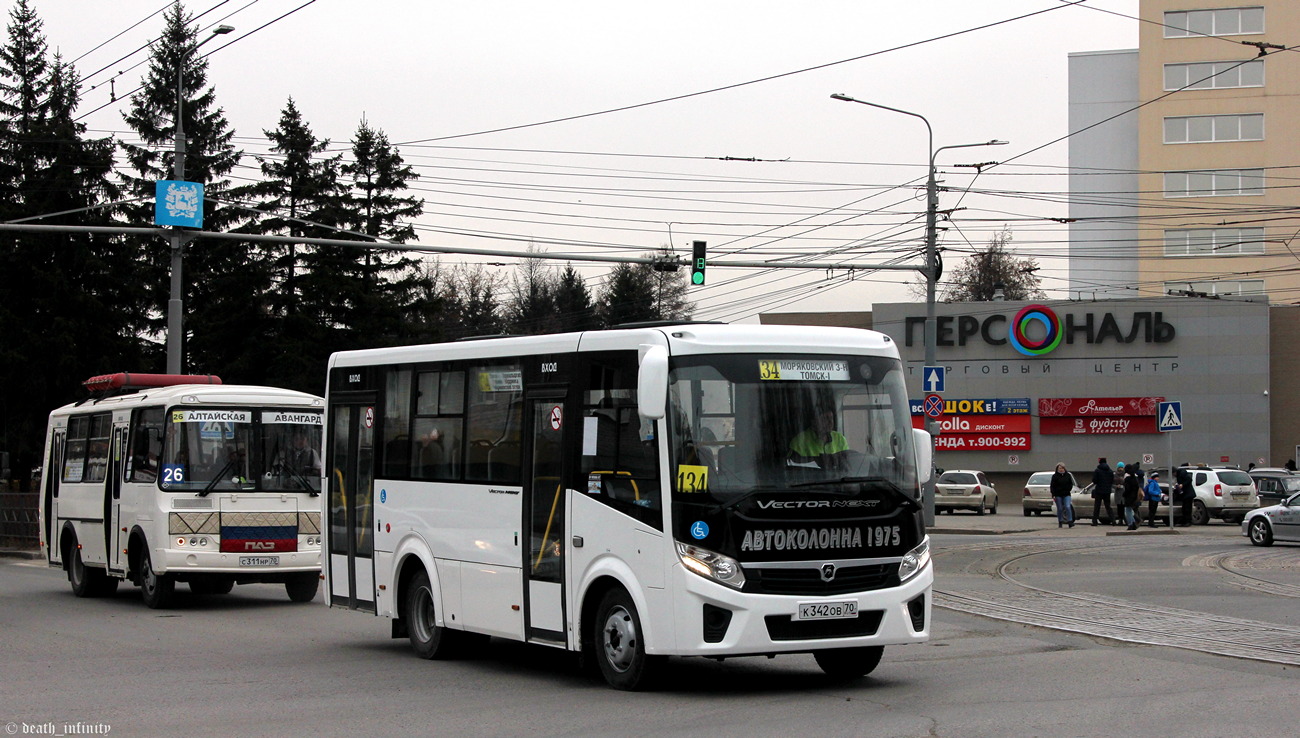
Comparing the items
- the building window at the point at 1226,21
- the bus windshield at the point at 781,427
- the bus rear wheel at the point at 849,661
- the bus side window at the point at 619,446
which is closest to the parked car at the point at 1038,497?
the building window at the point at 1226,21

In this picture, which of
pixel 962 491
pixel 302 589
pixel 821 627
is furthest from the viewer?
pixel 962 491

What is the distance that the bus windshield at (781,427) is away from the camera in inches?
411

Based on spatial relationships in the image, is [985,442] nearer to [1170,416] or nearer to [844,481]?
[1170,416]

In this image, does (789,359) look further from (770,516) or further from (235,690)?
(235,690)

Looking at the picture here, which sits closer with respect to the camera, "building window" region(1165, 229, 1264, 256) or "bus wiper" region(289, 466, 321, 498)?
"bus wiper" region(289, 466, 321, 498)

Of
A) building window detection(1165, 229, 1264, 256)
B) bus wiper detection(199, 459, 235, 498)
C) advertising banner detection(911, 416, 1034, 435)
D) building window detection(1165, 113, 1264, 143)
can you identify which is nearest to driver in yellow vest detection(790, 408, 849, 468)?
bus wiper detection(199, 459, 235, 498)

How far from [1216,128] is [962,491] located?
35.0 m

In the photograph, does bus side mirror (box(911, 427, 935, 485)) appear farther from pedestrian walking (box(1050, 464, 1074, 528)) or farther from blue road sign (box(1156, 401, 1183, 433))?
pedestrian walking (box(1050, 464, 1074, 528))

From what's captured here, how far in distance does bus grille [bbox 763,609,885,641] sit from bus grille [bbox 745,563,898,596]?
0.60ft

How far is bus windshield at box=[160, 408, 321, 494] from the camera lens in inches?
753

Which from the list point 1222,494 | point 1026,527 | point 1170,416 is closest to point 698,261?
point 1170,416

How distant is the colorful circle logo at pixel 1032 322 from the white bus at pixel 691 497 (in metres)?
44.6

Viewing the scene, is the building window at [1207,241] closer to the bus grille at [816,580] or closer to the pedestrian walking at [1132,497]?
the pedestrian walking at [1132,497]

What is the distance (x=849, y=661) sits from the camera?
1148 centimetres
